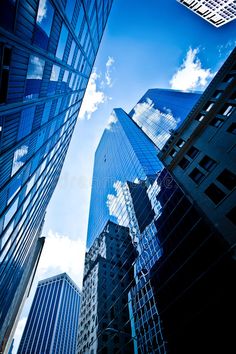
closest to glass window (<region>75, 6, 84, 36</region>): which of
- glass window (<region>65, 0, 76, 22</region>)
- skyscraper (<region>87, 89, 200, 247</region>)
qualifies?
glass window (<region>65, 0, 76, 22</region>)

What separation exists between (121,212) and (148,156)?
22939 mm

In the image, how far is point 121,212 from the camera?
5994 cm

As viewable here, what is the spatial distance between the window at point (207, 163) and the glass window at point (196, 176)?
85 cm

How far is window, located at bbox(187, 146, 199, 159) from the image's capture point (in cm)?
2538

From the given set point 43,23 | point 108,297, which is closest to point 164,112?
point 108,297

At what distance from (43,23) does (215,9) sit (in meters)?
110

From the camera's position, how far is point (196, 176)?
2400 cm

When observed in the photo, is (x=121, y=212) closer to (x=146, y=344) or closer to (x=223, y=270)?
(x=146, y=344)

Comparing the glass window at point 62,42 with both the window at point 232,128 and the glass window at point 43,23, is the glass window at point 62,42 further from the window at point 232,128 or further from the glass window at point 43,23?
the window at point 232,128

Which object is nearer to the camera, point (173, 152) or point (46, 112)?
point (46, 112)

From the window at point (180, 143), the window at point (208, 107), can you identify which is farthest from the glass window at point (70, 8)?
the window at point (180, 143)

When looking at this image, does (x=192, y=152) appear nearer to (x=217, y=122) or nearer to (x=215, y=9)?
(x=217, y=122)

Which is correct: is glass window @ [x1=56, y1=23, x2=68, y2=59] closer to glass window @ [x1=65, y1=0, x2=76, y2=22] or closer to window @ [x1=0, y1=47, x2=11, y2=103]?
glass window @ [x1=65, y1=0, x2=76, y2=22]

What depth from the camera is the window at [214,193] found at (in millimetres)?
19359
